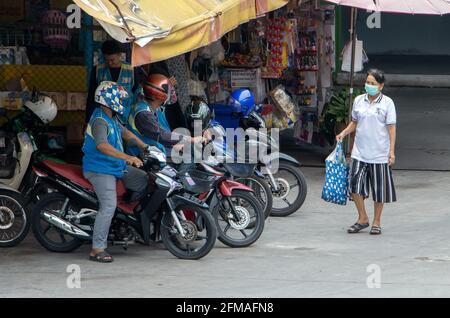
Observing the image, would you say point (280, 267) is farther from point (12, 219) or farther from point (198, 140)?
point (12, 219)

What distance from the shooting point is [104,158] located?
361 inches

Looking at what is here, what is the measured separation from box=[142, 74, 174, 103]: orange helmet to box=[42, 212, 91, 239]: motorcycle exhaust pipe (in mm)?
1386

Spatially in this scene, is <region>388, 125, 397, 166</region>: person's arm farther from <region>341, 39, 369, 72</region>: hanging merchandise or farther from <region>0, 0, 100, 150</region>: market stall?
<region>0, 0, 100, 150</region>: market stall

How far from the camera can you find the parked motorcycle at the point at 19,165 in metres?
9.62

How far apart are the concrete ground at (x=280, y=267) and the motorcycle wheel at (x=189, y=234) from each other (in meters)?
0.09

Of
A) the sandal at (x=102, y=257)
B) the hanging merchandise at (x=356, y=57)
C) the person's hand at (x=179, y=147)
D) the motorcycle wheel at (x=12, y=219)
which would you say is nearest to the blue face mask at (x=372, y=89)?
the person's hand at (x=179, y=147)

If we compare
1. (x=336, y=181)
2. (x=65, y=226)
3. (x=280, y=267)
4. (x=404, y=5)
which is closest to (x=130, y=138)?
(x=65, y=226)

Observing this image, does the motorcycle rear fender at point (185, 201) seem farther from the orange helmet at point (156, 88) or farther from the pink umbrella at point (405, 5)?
the pink umbrella at point (405, 5)

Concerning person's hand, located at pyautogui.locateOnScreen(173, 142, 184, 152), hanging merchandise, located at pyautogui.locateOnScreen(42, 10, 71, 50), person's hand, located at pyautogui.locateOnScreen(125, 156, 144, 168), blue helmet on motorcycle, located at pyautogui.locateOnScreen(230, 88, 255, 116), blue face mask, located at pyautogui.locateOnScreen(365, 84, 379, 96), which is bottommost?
person's hand, located at pyautogui.locateOnScreen(125, 156, 144, 168)

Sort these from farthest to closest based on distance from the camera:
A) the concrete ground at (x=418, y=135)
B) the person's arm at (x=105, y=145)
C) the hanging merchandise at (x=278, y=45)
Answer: the concrete ground at (x=418, y=135), the hanging merchandise at (x=278, y=45), the person's arm at (x=105, y=145)

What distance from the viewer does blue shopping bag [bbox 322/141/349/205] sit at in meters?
10.6

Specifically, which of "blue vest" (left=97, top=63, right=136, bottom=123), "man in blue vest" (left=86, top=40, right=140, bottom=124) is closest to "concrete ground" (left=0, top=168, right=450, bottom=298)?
"man in blue vest" (left=86, top=40, right=140, bottom=124)

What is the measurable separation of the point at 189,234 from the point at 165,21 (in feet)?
6.08
